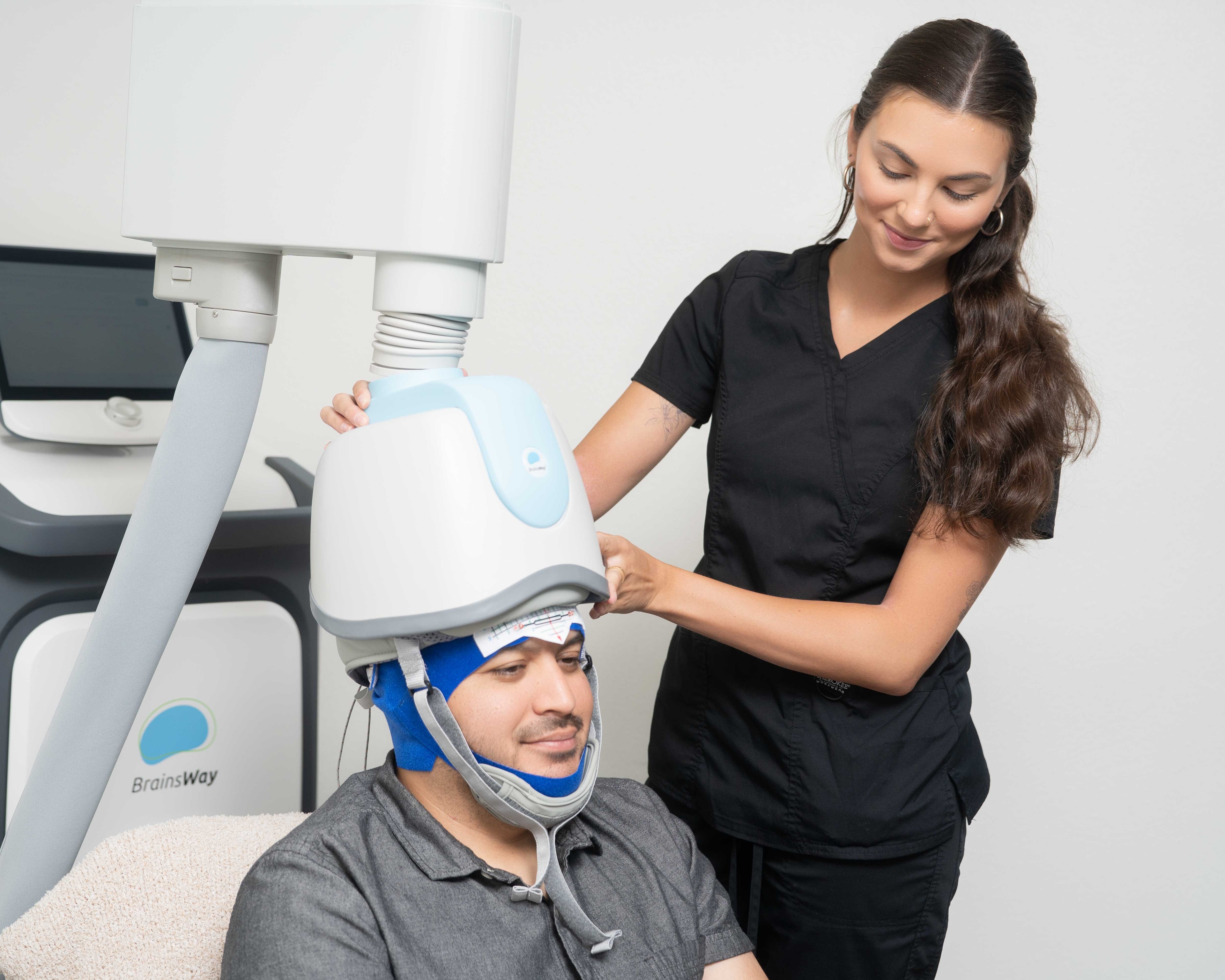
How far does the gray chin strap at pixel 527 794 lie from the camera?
3.68 ft

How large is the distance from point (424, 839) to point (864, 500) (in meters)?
0.67

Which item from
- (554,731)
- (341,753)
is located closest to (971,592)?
(554,731)

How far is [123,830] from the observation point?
4.99 feet

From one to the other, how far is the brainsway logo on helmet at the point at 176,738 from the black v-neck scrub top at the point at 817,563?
2.21ft

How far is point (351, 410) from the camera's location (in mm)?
1136

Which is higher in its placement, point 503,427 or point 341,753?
point 503,427

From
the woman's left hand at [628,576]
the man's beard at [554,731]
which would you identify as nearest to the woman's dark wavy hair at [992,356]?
the woman's left hand at [628,576]

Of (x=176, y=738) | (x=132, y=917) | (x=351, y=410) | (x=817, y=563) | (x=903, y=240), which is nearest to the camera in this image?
(x=351, y=410)

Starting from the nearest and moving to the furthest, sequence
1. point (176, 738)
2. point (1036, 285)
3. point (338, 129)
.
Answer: point (338, 129) < point (176, 738) < point (1036, 285)

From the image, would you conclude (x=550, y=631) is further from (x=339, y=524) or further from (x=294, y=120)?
(x=294, y=120)

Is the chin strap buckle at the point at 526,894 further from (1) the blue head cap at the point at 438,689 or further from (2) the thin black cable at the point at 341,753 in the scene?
(2) the thin black cable at the point at 341,753

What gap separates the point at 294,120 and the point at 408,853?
0.73m

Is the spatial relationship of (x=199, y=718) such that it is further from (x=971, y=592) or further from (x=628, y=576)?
(x=971, y=592)

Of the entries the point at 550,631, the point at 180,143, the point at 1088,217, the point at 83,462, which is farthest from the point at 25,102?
the point at 1088,217
